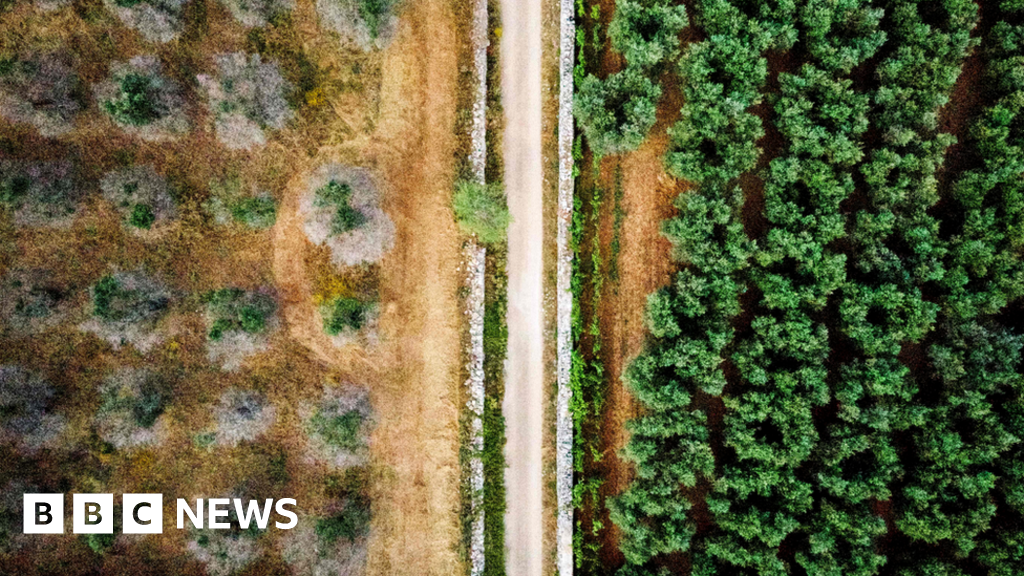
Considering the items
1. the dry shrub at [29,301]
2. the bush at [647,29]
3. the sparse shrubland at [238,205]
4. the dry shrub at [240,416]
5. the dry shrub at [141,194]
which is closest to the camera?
the bush at [647,29]

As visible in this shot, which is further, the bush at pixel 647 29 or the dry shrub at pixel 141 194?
the dry shrub at pixel 141 194

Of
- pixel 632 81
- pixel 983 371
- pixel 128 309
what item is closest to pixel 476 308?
pixel 632 81

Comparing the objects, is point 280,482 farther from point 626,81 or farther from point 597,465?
point 626,81

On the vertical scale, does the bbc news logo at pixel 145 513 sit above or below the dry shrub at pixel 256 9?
below

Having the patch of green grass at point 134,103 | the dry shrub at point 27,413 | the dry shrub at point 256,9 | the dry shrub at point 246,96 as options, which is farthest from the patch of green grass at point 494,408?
the dry shrub at point 27,413

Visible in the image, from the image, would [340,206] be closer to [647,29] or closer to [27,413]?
[647,29]

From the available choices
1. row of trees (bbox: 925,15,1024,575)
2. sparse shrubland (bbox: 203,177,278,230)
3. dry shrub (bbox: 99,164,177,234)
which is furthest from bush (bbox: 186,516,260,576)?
row of trees (bbox: 925,15,1024,575)

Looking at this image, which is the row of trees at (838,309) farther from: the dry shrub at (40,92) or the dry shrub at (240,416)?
the dry shrub at (40,92)
